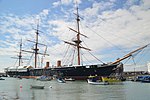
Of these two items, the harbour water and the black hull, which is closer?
the harbour water

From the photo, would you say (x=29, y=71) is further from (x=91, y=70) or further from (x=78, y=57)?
(x=91, y=70)

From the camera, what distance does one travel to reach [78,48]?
9031cm

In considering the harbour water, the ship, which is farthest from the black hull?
the harbour water

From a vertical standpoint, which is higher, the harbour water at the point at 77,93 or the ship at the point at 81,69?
the ship at the point at 81,69

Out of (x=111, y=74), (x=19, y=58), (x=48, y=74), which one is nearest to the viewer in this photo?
(x=111, y=74)

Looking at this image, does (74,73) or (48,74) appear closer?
(74,73)

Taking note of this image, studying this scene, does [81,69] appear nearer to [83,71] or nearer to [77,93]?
[83,71]

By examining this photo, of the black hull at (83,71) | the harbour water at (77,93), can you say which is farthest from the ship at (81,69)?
the harbour water at (77,93)

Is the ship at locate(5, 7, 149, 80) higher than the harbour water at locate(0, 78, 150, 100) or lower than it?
higher

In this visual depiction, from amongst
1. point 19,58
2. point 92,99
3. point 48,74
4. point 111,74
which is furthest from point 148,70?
point 19,58

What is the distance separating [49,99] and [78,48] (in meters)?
64.5

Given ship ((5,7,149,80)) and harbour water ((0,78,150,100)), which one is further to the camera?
ship ((5,7,149,80))

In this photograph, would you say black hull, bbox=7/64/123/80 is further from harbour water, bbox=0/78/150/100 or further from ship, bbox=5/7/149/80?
harbour water, bbox=0/78/150/100

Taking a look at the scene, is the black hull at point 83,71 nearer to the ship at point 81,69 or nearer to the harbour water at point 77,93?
the ship at point 81,69
